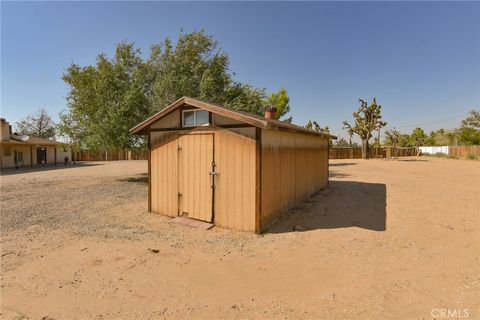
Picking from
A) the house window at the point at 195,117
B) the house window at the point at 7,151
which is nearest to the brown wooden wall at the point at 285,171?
the house window at the point at 195,117

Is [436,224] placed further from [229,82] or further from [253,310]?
[229,82]

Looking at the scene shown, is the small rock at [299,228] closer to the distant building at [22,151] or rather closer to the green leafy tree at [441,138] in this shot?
the distant building at [22,151]

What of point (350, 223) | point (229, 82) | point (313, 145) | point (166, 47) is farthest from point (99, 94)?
point (350, 223)

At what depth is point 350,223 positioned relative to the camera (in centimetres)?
676

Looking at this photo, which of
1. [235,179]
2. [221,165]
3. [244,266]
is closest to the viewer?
Result: [244,266]

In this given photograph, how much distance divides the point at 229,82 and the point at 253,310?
14.9m

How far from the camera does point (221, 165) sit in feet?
21.3

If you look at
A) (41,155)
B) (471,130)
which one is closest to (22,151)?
(41,155)

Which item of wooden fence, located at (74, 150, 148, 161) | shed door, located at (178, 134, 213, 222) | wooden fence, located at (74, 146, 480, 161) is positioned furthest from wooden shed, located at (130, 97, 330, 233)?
wooden fence, located at (74, 150, 148, 161)

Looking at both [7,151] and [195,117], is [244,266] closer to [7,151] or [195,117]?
→ [195,117]

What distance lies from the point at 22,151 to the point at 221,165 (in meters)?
28.4

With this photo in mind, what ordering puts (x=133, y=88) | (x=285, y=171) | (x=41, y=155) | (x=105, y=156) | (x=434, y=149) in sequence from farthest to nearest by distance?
(x=434, y=149), (x=105, y=156), (x=41, y=155), (x=133, y=88), (x=285, y=171)

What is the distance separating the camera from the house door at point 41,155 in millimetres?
28000

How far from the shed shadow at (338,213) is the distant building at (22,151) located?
19.9 meters
